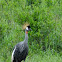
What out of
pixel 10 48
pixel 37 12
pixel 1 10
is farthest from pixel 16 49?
pixel 1 10

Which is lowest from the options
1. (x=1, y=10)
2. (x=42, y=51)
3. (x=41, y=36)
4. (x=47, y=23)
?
(x=42, y=51)

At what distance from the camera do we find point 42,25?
7125 millimetres

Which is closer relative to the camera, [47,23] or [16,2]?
[47,23]

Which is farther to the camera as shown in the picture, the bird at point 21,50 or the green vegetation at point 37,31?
the green vegetation at point 37,31

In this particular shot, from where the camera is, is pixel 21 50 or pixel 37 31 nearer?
pixel 21 50

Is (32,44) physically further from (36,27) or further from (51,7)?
(51,7)

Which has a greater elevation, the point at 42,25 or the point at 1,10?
the point at 1,10

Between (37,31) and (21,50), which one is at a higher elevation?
(37,31)

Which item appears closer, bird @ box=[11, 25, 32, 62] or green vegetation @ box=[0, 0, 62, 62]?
bird @ box=[11, 25, 32, 62]

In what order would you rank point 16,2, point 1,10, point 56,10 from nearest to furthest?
point 56,10 → point 16,2 → point 1,10

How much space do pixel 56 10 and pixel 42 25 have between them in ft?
3.42

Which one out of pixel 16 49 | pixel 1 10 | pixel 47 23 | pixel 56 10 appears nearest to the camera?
pixel 16 49

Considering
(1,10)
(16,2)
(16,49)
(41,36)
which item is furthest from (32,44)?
(1,10)

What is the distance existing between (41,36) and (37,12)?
34.9 inches
